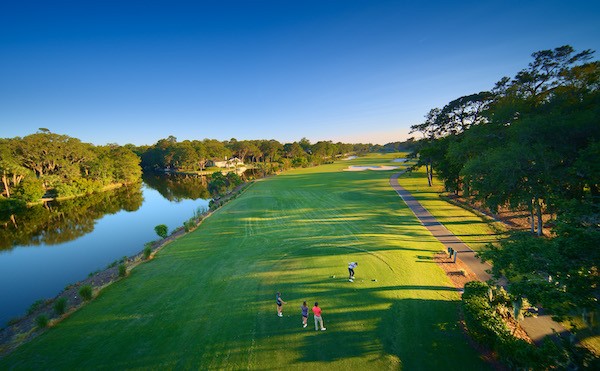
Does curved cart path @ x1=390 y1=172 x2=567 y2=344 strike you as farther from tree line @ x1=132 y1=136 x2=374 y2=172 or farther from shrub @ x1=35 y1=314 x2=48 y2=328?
tree line @ x1=132 y1=136 x2=374 y2=172

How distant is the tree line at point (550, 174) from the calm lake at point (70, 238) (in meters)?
27.6

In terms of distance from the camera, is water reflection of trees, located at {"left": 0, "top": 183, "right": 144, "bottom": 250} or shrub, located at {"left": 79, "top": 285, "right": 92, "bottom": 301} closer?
shrub, located at {"left": 79, "top": 285, "right": 92, "bottom": 301}

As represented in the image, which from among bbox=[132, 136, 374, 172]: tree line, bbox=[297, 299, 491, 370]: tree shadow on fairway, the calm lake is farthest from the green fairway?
bbox=[132, 136, 374, 172]: tree line

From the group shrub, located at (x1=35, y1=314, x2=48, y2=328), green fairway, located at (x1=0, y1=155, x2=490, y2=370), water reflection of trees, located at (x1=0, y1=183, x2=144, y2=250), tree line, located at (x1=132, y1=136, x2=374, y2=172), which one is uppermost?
tree line, located at (x1=132, y1=136, x2=374, y2=172)

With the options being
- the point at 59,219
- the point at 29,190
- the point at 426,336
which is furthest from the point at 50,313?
the point at 29,190

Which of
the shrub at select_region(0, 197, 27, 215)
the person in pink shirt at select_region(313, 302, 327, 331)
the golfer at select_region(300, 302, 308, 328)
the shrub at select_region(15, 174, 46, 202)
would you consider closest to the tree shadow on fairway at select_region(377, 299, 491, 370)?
the person in pink shirt at select_region(313, 302, 327, 331)

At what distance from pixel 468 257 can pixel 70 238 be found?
43539 millimetres

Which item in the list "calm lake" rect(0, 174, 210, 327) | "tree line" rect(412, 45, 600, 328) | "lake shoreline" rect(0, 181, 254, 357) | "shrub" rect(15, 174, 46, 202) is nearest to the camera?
"tree line" rect(412, 45, 600, 328)

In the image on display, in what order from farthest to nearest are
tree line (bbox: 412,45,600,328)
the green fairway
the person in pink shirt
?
the person in pink shirt
the green fairway
tree line (bbox: 412,45,600,328)

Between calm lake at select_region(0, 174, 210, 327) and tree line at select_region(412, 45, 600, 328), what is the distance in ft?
90.5

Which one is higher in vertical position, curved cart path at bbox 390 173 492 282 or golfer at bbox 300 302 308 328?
golfer at bbox 300 302 308 328

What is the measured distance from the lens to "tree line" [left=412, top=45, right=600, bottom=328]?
26.7ft

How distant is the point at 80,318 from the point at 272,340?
11.0 meters

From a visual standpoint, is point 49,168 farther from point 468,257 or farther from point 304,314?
point 468,257
